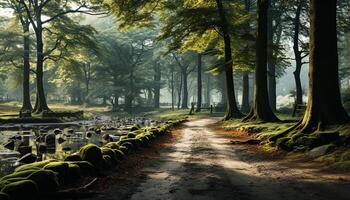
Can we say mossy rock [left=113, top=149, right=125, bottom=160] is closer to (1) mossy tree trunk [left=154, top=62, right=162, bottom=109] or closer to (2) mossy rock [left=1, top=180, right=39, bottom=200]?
(2) mossy rock [left=1, top=180, right=39, bottom=200]

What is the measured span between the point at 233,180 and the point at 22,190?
3.96 m

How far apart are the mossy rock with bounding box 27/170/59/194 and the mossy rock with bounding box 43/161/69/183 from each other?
71 cm

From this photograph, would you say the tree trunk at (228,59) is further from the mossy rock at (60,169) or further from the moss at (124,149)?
the mossy rock at (60,169)

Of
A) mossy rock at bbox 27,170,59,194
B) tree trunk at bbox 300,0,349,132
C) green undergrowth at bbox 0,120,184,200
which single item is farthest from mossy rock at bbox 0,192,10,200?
tree trunk at bbox 300,0,349,132

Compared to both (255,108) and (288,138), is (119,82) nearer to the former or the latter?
(255,108)

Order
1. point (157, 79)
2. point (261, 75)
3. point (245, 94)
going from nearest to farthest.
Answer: point (261, 75) < point (245, 94) < point (157, 79)

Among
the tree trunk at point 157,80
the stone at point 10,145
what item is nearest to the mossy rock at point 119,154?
the stone at point 10,145

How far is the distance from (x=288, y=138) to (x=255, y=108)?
29.6 feet

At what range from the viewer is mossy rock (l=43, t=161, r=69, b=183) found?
7621 millimetres

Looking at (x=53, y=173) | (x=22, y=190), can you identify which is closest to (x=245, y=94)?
(x=53, y=173)

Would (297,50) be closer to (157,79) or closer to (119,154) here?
(119,154)

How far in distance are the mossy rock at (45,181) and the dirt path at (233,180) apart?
0.86m

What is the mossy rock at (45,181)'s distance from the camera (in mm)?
6664

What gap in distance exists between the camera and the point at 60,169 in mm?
7668
